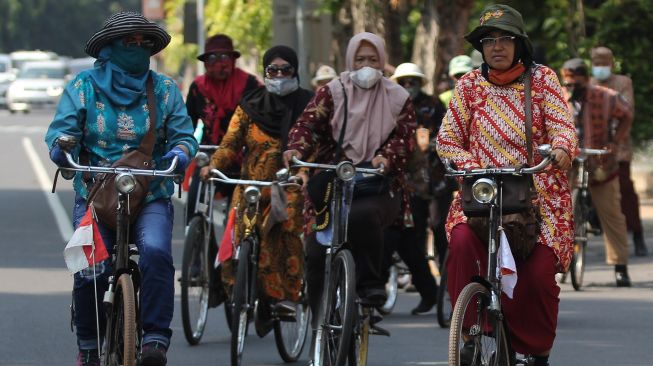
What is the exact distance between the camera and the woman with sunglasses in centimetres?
1030

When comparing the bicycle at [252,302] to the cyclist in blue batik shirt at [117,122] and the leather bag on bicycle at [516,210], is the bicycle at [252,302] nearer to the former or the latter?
the cyclist in blue batik shirt at [117,122]

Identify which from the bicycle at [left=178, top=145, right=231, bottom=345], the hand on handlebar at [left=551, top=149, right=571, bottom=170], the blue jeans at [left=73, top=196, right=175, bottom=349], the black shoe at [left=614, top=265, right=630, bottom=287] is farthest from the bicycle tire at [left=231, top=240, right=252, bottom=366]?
the black shoe at [left=614, top=265, right=630, bottom=287]

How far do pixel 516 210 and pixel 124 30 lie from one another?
1.86m

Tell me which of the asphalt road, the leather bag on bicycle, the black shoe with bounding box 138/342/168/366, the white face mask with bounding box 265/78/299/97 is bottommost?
the asphalt road

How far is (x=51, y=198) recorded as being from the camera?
23859 mm

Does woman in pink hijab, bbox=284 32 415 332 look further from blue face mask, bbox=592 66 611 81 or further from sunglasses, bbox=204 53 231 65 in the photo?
blue face mask, bbox=592 66 611 81

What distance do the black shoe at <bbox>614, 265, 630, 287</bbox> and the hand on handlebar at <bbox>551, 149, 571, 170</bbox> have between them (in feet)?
22.5

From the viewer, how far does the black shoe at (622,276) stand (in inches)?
551

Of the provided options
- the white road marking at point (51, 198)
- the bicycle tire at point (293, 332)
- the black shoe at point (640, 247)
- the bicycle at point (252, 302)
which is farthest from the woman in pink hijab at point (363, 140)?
the white road marking at point (51, 198)

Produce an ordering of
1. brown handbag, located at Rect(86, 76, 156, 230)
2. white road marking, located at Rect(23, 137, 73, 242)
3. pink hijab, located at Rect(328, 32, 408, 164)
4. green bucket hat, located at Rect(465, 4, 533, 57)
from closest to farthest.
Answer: green bucket hat, located at Rect(465, 4, 533, 57) → brown handbag, located at Rect(86, 76, 156, 230) → pink hijab, located at Rect(328, 32, 408, 164) → white road marking, located at Rect(23, 137, 73, 242)

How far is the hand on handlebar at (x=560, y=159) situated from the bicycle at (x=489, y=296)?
1.3 inches

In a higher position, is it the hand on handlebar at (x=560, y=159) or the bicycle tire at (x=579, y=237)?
the hand on handlebar at (x=560, y=159)

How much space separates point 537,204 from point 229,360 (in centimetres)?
300

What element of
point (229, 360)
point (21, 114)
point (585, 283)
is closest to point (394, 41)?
point (585, 283)
